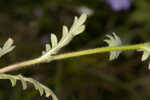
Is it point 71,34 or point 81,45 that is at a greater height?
point 81,45

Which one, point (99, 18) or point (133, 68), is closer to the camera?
point (133, 68)

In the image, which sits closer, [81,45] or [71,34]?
[71,34]

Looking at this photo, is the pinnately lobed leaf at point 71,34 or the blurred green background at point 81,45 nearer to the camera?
the pinnately lobed leaf at point 71,34

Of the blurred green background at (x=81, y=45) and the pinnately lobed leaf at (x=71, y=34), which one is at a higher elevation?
the blurred green background at (x=81, y=45)

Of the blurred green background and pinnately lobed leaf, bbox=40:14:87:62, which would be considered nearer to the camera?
pinnately lobed leaf, bbox=40:14:87:62

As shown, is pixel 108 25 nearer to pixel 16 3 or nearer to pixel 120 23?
pixel 120 23

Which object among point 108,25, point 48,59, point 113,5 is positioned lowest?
point 48,59

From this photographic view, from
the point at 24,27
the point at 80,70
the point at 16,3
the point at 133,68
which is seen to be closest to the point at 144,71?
the point at 133,68

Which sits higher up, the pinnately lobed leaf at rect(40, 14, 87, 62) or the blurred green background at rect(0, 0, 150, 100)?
the blurred green background at rect(0, 0, 150, 100)
